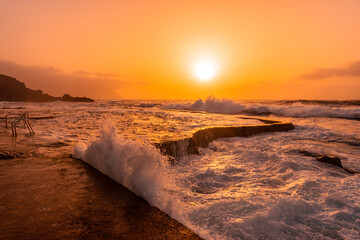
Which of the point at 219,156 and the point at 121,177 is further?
the point at 219,156

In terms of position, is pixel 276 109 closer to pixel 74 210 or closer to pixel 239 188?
pixel 239 188

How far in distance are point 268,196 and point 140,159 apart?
2.28m

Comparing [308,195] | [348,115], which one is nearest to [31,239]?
[308,195]

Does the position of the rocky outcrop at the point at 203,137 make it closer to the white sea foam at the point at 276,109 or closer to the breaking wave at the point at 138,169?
the breaking wave at the point at 138,169

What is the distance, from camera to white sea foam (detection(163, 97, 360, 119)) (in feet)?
79.9

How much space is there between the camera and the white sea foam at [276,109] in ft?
79.9

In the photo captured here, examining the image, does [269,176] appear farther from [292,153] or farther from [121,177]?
[121,177]

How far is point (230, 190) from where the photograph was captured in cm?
384

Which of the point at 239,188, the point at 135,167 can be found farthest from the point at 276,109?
the point at 135,167

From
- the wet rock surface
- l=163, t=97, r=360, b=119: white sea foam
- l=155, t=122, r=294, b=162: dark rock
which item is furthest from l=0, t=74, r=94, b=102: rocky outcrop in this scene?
the wet rock surface

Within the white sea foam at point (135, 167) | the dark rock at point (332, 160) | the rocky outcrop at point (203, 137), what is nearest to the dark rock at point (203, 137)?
the rocky outcrop at point (203, 137)

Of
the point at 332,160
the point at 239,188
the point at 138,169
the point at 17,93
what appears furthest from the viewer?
the point at 17,93

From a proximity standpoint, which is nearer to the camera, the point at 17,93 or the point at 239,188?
the point at 239,188

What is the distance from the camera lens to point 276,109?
1177 inches
